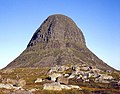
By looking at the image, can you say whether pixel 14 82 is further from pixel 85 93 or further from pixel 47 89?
pixel 85 93

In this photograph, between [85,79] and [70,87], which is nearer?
[70,87]

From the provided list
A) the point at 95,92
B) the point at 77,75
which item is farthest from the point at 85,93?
the point at 77,75

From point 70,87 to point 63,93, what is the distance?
15.2m

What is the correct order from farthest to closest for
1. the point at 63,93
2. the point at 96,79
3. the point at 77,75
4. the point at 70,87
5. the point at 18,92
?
the point at 77,75, the point at 96,79, the point at 70,87, the point at 63,93, the point at 18,92

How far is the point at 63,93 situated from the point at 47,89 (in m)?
9.21

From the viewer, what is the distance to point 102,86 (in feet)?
457

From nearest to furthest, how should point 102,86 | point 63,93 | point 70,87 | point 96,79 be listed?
point 63,93
point 70,87
point 102,86
point 96,79

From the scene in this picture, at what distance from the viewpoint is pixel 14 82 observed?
410 feet

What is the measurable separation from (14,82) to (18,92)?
37.6 m

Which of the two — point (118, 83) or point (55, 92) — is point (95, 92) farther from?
point (118, 83)

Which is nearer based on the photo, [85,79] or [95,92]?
[95,92]

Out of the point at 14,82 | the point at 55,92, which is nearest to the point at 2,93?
the point at 55,92

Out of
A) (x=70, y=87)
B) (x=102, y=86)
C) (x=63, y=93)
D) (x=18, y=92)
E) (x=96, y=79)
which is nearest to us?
(x=18, y=92)

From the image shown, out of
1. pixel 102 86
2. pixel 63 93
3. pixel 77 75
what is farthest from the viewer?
pixel 77 75
